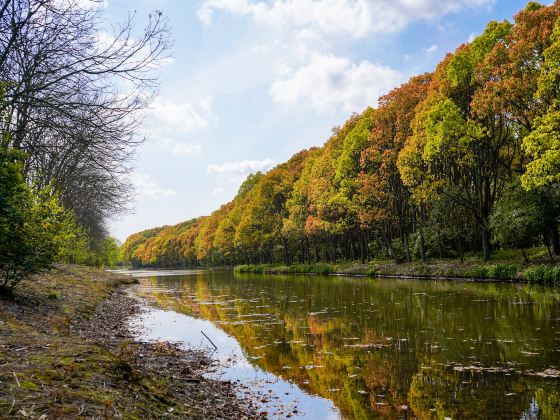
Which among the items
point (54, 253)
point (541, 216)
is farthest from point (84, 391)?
point (541, 216)

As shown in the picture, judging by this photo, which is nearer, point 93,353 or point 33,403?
point 33,403

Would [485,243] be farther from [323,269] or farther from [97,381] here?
[97,381]

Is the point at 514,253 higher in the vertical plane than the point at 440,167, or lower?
lower

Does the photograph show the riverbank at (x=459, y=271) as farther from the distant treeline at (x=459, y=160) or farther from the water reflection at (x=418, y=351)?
the water reflection at (x=418, y=351)

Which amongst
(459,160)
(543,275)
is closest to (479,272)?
(543,275)

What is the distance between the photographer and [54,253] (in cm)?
1476

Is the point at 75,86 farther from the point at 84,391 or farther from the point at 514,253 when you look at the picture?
the point at 514,253

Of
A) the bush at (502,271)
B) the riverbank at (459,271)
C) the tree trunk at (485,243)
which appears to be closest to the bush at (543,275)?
the riverbank at (459,271)

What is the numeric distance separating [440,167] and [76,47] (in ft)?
109

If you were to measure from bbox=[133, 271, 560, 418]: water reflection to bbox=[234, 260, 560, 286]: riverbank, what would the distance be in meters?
4.31

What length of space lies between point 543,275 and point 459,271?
8.17m

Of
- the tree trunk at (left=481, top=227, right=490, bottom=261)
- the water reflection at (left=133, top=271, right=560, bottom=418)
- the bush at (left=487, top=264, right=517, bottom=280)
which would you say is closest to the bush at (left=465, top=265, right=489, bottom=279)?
the bush at (left=487, top=264, right=517, bottom=280)

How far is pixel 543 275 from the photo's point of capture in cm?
2405

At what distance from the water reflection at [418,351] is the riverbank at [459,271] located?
4.31m
